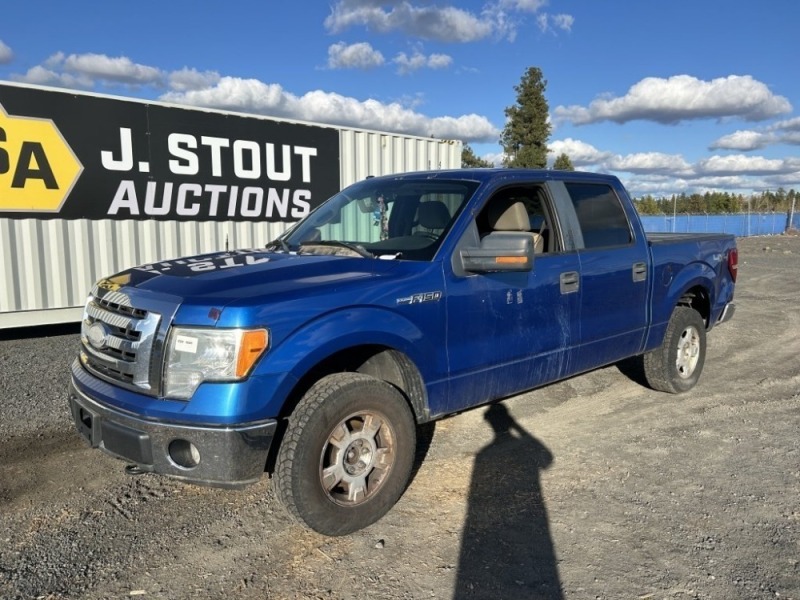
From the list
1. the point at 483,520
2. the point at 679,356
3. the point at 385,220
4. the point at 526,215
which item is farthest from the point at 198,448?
the point at 679,356

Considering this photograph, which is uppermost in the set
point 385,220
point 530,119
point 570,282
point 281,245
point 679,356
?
point 530,119

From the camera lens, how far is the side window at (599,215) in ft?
15.7

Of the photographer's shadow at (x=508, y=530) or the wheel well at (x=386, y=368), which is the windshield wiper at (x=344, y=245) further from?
the photographer's shadow at (x=508, y=530)

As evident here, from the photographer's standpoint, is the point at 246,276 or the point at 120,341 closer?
the point at 120,341

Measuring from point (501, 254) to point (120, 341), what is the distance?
6.92 feet

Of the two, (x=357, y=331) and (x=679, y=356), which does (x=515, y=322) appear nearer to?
(x=357, y=331)

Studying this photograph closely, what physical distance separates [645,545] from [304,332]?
6.72 ft

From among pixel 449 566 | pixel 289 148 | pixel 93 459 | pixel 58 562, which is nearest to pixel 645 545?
pixel 449 566

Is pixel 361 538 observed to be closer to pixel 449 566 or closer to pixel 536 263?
pixel 449 566

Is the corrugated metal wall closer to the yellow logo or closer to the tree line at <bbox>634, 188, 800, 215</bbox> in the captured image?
the yellow logo

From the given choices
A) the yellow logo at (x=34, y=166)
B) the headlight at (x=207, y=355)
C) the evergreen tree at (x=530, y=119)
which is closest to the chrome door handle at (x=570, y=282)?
the headlight at (x=207, y=355)

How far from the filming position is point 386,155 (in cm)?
1065

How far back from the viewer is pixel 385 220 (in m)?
4.30

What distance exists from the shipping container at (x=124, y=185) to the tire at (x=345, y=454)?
18.4 ft
